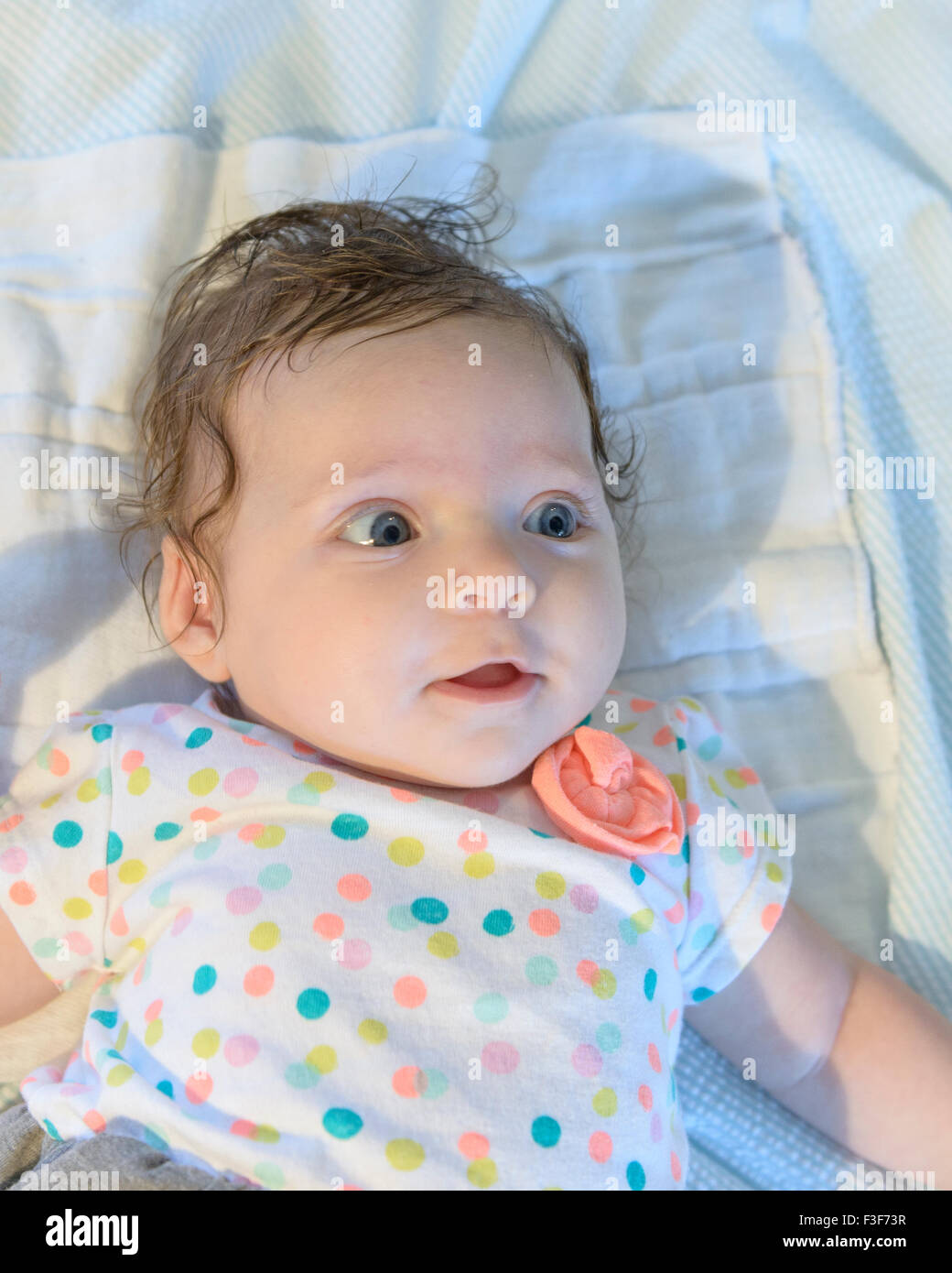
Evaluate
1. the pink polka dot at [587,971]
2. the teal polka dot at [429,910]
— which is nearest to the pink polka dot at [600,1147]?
the pink polka dot at [587,971]

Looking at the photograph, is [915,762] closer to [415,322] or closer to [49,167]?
[415,322]

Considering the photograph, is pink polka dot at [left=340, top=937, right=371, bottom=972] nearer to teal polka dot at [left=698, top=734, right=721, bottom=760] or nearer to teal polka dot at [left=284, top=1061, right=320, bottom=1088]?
teal polka dot at [left=284, top=1061, right=320, bottom=1088]

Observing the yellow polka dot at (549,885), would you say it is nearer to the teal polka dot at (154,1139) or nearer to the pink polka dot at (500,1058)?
the pink polka dot at (500,1058)

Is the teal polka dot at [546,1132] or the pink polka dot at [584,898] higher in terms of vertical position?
the pink polka dot at [584,898]

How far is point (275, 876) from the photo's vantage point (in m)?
1.15

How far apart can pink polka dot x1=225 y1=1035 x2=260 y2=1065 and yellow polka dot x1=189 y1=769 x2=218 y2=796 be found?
0.25 meters

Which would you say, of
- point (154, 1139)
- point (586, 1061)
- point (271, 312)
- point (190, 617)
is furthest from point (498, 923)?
point (271, 312)

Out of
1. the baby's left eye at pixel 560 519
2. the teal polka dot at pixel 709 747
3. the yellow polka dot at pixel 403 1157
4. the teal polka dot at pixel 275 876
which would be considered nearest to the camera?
the yellow polka dot at pixel 403 1157

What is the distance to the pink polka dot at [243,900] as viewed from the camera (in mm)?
1134

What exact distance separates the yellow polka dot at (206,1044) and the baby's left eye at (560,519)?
1.96ft

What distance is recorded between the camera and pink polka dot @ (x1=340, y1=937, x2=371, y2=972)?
111cm

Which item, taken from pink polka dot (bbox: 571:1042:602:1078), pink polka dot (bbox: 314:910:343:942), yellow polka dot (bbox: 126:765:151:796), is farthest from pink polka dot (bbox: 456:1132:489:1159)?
yellow polka dot (bbox: 126:765:151:796)

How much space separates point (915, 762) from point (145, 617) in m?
0.99

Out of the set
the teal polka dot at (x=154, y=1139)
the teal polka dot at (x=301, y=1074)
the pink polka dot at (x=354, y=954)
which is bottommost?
the teal polka dot at (x=154, y=1139)
